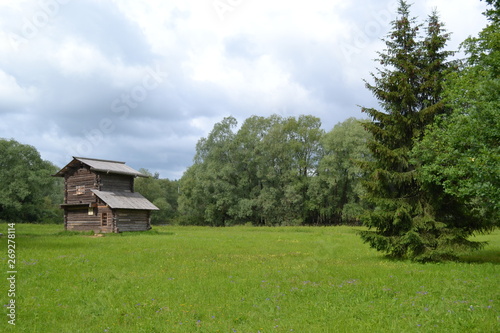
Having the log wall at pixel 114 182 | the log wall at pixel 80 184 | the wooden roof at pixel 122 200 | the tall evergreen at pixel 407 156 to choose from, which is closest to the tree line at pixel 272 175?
the log wall at pixel 114 182

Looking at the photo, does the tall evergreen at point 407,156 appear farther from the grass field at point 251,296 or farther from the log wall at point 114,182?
the log wall at point 114,182

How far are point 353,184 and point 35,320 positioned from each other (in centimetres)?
5665

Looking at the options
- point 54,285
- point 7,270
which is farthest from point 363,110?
point 7,270

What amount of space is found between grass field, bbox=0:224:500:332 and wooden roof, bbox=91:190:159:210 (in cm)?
2247

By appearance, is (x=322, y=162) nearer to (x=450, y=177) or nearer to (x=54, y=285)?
(x=450, y=177)

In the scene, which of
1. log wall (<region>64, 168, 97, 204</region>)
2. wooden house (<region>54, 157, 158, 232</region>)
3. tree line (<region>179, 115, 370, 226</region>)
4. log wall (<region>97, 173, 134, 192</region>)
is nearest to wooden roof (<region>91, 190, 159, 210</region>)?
wooden house (<region>54, 157, 158, 232</region>)

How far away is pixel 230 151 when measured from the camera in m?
67.7

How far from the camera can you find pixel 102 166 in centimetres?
4275

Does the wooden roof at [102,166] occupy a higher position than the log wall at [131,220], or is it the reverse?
the wooden roof at [102,166]

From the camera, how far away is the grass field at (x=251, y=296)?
898 centimetres

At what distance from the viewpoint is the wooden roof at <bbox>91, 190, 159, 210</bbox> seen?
3998cm

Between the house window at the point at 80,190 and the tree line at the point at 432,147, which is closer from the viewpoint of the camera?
the tree line at the point at 432,147

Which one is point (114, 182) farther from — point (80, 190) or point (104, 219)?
point (104, 219)

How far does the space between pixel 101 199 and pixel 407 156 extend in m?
31.3
